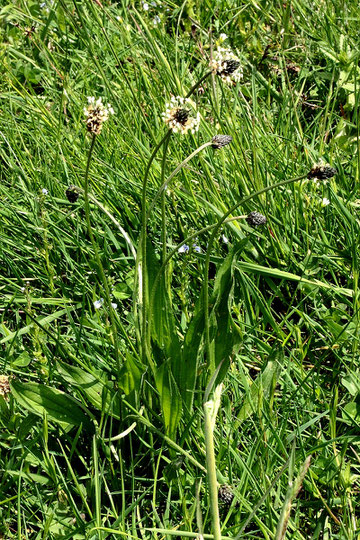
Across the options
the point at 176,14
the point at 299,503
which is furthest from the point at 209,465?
the point at 176,14

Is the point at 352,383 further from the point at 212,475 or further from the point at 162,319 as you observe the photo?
the point at 212,475

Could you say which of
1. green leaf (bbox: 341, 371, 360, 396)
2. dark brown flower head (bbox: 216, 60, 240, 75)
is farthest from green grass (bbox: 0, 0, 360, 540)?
dark brown flower head (bbox: 216, 60, 240, 75)

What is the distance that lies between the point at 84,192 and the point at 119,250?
67 centimetres

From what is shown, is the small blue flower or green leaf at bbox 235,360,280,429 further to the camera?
the small blue flower

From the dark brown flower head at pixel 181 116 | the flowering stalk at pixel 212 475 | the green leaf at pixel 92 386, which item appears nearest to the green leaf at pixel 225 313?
the green leaf at pixel 92 386

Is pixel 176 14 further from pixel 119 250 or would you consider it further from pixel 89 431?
pixel 89 431

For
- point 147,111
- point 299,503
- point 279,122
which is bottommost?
point 299,503

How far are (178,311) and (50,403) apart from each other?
0.50m

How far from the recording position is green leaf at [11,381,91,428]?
1.50 metres

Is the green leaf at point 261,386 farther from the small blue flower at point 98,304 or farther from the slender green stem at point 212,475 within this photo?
the slender green stem at point 212,475

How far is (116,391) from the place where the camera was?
4.98 feet

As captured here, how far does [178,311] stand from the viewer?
1894 mm

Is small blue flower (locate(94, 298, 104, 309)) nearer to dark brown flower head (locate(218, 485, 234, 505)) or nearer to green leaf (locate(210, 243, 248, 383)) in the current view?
green leaf (locate(210, 243, 248, 383))

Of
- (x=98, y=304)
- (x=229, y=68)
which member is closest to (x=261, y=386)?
(x=98, y=304)
